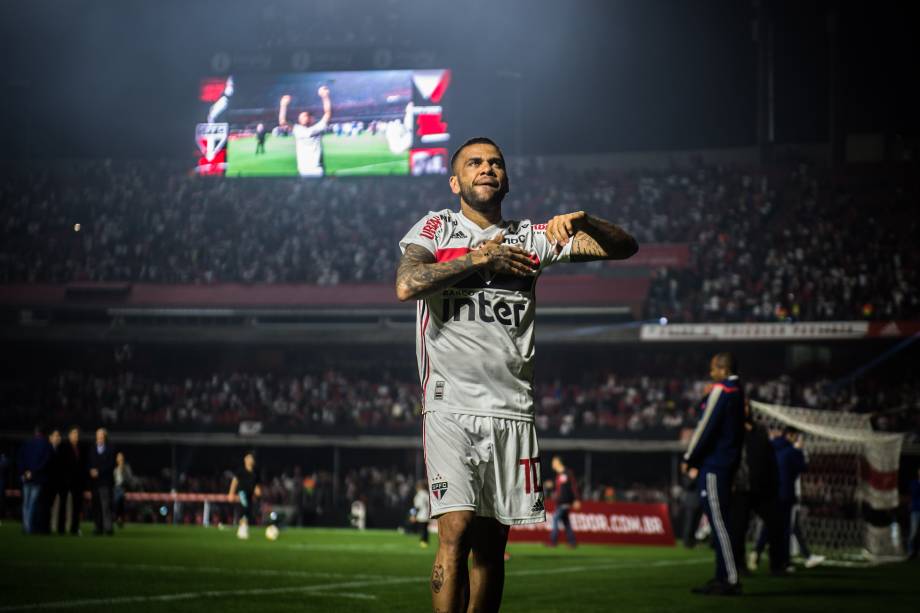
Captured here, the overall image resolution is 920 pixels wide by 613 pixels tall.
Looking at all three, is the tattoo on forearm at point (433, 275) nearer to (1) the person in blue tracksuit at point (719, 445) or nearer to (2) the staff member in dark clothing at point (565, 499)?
(1) the person in blue tracksuit at point (719, 445)

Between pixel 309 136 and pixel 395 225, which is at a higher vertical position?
pixel 309 136

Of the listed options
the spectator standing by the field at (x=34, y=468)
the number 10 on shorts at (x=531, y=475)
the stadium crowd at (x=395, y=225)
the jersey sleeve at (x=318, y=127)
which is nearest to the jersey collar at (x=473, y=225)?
the number 10 on shorts at (x=531, y=475)

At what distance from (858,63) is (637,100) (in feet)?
34.1

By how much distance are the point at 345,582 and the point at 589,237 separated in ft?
24.1

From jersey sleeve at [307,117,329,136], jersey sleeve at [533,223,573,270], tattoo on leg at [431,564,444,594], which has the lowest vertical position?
tattoo on leg at [431,564,444,594]

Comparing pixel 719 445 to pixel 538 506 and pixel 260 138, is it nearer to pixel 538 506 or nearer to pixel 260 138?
pixel 538 506

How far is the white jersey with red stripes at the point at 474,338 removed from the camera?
5324mm

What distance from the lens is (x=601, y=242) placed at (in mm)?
5453

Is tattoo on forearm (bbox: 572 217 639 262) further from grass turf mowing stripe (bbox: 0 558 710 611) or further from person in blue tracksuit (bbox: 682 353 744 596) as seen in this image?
person in blue tracksuit (bbox: 682 353 744 596)

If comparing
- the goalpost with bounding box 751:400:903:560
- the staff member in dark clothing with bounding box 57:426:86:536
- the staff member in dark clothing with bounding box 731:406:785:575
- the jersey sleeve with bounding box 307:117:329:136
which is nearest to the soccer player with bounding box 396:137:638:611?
the staff member in dark clothing with bounding box 731:406:785:575

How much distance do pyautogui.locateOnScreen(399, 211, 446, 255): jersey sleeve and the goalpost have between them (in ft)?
47.4

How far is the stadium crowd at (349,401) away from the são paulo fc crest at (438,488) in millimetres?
34464

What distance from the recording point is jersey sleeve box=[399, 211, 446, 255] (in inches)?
213

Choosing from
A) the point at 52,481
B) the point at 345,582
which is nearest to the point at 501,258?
the point at 345,582
